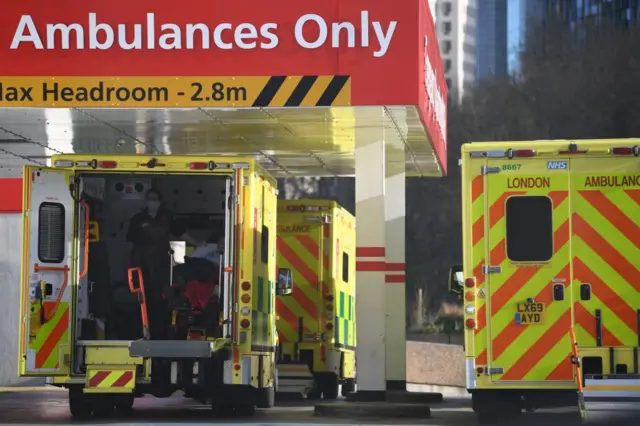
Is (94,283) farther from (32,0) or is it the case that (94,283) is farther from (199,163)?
(32,0)

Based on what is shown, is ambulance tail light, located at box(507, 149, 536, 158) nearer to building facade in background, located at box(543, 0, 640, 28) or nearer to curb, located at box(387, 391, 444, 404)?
curb, located at box(387, 391, 444, 404)

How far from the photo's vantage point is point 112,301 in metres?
18.8

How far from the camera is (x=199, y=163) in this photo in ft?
57.7

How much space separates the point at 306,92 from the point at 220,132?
3.08m

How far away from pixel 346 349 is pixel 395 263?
2132 millimetres

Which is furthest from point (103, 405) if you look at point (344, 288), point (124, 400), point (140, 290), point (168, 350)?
point (344, 288)

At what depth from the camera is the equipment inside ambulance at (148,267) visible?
60.6ft

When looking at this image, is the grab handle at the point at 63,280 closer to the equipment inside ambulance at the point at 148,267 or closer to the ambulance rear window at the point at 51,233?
the ambulance rear window at the point at 51,233

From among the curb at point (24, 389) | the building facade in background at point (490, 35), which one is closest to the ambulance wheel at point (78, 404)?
the curb at point (24, 389)

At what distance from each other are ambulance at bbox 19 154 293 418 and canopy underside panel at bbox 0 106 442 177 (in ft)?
6.17

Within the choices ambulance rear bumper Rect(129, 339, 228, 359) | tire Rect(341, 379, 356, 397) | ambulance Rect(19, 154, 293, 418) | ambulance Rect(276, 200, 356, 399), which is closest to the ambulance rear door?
ambulance Rect(19, 154, 293, 418)

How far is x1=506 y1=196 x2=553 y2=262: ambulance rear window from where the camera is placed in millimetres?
16281

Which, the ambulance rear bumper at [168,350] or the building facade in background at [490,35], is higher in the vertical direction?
the building facade in background at [490,35]

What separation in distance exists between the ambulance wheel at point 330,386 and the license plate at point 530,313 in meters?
8.24
